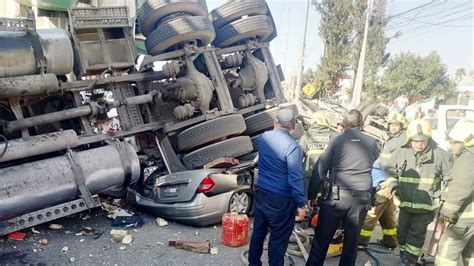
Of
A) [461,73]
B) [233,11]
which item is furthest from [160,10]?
[461,73]

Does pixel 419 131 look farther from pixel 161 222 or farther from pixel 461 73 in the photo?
pixel 461 73

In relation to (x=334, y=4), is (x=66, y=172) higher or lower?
lower

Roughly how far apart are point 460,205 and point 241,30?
14.0 feet

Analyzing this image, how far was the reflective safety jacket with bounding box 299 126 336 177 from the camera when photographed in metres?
5.14

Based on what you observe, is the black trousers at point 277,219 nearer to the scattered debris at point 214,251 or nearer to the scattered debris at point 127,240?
the scattered debris at point 214,251

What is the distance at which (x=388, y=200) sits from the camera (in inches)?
181

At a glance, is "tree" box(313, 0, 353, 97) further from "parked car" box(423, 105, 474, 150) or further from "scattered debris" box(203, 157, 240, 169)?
"scattered debris" box(203, 157, 240, 169)

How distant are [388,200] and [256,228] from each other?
1710 millimetres

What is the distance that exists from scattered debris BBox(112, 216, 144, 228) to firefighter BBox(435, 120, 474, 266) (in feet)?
10.8

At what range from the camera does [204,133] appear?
564 cm

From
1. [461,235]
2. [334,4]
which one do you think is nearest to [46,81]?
[461,235]

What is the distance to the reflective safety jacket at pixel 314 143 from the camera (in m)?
5.14

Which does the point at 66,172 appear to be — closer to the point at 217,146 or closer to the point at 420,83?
the point at 217,146

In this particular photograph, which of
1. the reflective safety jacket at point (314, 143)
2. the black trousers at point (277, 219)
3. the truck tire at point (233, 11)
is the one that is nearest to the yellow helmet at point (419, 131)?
the reflective safety jacket at point (314, 143)
